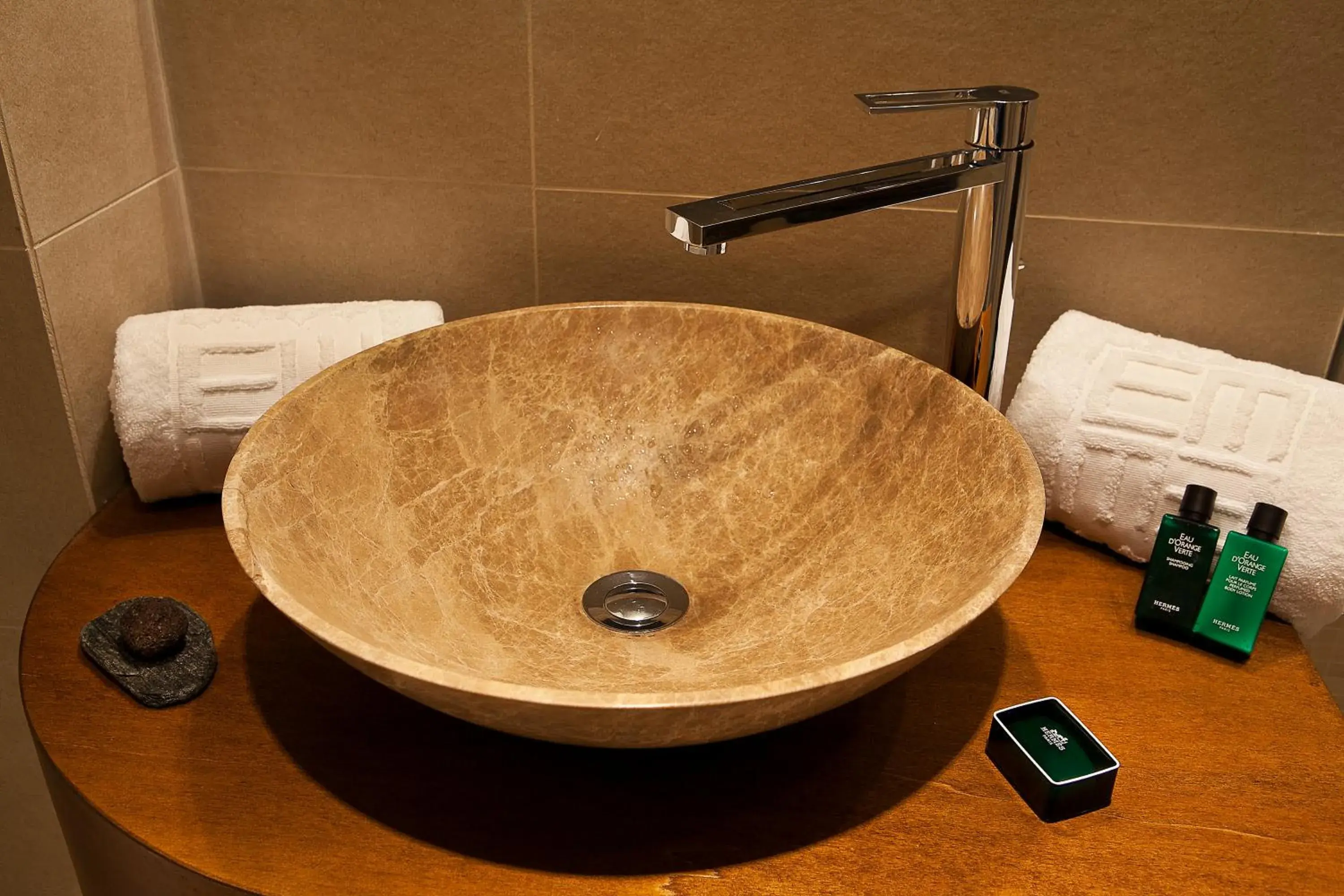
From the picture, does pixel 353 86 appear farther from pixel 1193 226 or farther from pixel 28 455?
pixel 1193 226

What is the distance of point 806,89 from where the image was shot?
40.1 inches

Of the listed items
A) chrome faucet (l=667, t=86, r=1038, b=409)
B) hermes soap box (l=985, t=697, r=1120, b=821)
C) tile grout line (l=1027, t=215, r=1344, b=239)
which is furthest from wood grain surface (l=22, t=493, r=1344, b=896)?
tile grout line (l=1027, t=215, r=1344, b=239)

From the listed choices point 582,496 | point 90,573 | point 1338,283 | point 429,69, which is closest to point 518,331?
point 582,496

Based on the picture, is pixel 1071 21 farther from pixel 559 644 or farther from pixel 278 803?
pixel 278 803

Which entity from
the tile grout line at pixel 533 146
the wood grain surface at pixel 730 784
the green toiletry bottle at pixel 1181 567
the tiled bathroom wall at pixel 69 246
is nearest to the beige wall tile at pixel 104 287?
the tiled bathroom wall at pixel 69 246

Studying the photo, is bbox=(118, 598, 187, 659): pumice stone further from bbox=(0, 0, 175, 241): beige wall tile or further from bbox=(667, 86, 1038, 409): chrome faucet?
bbox=(667, 86, 1038, 409): chrome faucet

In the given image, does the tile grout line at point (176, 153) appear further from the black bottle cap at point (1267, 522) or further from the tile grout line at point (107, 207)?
the black bottle cap at point (1267, 522)

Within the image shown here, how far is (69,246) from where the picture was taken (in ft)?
3.20

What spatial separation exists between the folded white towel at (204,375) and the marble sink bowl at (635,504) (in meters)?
0.09

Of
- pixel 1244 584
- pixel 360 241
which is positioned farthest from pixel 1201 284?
pixel 360 241

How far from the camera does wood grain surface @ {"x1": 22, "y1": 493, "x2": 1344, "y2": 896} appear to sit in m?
0.70

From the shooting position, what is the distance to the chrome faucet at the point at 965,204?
0.76 metres

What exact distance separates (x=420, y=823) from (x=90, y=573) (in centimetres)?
42

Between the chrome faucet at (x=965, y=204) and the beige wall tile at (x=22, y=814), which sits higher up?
the chrome faucet at (x=965, y=204)
